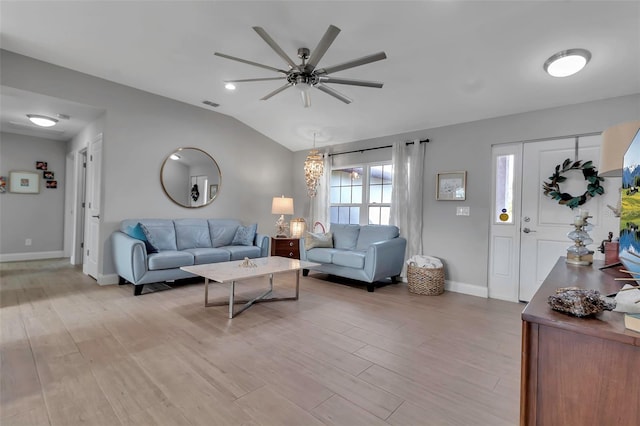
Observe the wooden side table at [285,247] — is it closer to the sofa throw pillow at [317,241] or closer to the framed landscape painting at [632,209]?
the sofa throw pillow at [317,241]

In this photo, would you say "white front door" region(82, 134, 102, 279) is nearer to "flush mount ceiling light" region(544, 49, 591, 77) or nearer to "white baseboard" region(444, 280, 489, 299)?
"white baseboard" region(444, 280, 489, 299)

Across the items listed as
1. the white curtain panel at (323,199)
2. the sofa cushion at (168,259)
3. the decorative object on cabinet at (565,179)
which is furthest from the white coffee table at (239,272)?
the decorative object on cabinet at (565,179)

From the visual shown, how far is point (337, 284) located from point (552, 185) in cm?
294

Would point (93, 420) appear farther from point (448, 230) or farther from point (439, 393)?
point (448, 230)

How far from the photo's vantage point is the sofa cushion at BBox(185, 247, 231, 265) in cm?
399

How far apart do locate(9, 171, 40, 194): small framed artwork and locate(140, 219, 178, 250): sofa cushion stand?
10.8ft

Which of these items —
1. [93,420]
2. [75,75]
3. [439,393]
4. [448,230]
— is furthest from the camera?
[448,230]

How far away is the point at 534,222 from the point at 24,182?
8344 mm

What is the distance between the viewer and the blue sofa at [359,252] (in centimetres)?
397

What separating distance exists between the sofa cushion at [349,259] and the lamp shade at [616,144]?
2.74 m

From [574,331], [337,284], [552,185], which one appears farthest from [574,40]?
[337,284]

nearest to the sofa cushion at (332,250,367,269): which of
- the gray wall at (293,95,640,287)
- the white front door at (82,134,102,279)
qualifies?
the gray wall at (293,95,640,287)

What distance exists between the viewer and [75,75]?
146 inches

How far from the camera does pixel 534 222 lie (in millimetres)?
3596
